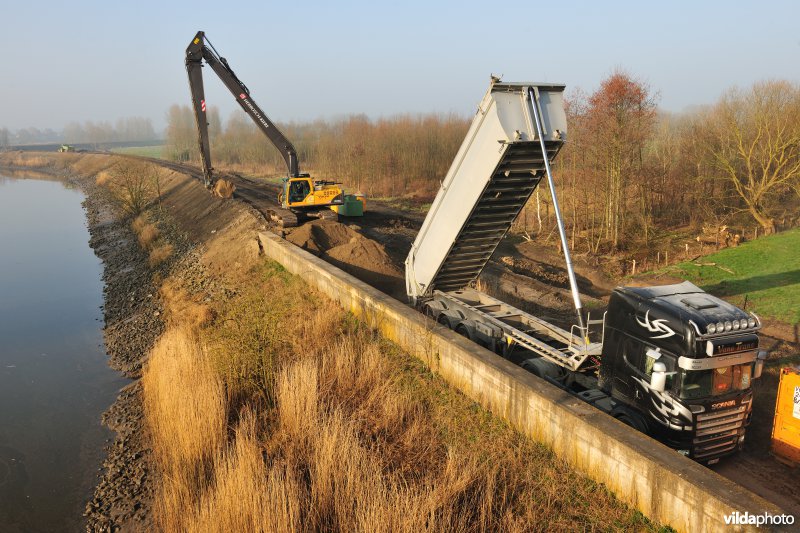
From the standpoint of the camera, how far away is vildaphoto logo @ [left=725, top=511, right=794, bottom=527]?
4.77m

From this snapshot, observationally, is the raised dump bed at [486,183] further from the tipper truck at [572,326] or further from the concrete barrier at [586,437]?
the concrete barrier at [586,437]

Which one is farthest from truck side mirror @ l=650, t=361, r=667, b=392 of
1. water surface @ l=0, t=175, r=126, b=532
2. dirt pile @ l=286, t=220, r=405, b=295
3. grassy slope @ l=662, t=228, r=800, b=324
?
dirt pile @ l=286, t=220, r=405, b=295

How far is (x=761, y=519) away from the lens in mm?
4793

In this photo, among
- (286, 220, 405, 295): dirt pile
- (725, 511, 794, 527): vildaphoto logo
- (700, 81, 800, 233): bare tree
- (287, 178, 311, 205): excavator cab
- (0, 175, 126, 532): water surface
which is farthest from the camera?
(287, 178, 311, 205): excavator cab

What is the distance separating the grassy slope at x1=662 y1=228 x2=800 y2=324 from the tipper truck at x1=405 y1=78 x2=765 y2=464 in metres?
5.86

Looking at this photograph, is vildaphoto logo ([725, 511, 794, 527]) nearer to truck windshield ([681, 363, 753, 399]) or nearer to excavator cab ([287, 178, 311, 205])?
truck windshield ([681, 363, 753, 399])

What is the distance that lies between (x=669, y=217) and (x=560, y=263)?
773 cm

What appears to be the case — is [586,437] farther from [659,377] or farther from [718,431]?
[718,431]

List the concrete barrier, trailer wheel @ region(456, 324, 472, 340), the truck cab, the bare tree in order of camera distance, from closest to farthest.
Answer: the concrete barrier, the truck cab, trailer wheel @ region(456, 324, 472, 340), the bare tree

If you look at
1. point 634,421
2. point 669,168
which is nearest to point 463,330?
point 634,421

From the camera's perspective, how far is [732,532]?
16.2 ft

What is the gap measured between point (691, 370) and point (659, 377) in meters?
0.40

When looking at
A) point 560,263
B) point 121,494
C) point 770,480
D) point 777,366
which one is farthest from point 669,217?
point 121,494

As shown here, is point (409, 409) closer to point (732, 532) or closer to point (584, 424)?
point (584, 424)
